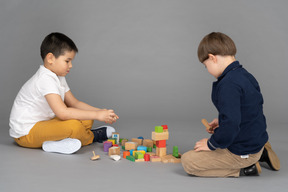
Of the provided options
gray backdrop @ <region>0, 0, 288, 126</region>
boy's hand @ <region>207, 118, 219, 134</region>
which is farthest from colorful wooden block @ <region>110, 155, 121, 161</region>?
gray backdrop @ <region>0, 0, 288, 126</region>

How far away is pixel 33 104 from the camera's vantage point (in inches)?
103

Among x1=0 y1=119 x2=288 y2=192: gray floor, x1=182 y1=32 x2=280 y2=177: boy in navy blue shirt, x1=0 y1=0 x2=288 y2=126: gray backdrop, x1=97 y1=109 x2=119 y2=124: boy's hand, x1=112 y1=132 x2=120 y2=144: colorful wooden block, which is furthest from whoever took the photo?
x1=0 y1=0 x2=288 y2=126: gray backdrop

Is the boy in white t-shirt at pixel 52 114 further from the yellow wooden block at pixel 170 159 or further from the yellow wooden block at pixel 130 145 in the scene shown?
the yellow wooden block at pixel 170 159

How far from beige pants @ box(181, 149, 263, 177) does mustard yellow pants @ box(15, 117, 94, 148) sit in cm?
86

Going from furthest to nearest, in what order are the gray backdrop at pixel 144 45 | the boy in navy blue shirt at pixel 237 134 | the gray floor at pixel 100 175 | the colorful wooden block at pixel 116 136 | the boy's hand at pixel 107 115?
1. the gray backdrop at pixel 144 45
2. the colorful wooden block at pixel 116 136
3. the boy's hand at pixel 107 115
4. the boy in navy blue shirt at pixel 237 134
5. the gray floor at pixel 100 175

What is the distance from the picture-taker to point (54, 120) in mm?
2594

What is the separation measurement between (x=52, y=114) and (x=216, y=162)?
133 cm

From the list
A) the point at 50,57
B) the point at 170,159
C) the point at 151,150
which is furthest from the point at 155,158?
the point at 50,57

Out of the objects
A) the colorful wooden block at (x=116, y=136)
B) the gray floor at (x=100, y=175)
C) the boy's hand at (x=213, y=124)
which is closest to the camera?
the gray floor at (x=100, y=175)

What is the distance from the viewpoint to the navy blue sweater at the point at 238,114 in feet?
6.02

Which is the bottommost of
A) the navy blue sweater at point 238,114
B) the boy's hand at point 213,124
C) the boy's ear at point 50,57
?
the boy's hand at point 213,124

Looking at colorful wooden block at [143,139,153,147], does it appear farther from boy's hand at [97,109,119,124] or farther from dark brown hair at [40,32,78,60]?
dark brown hair at [40,32,78,60]

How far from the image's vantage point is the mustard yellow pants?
248 cm

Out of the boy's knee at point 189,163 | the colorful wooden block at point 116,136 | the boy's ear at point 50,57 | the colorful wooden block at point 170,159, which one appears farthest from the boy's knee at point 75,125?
the boy's knee at point 189,163
